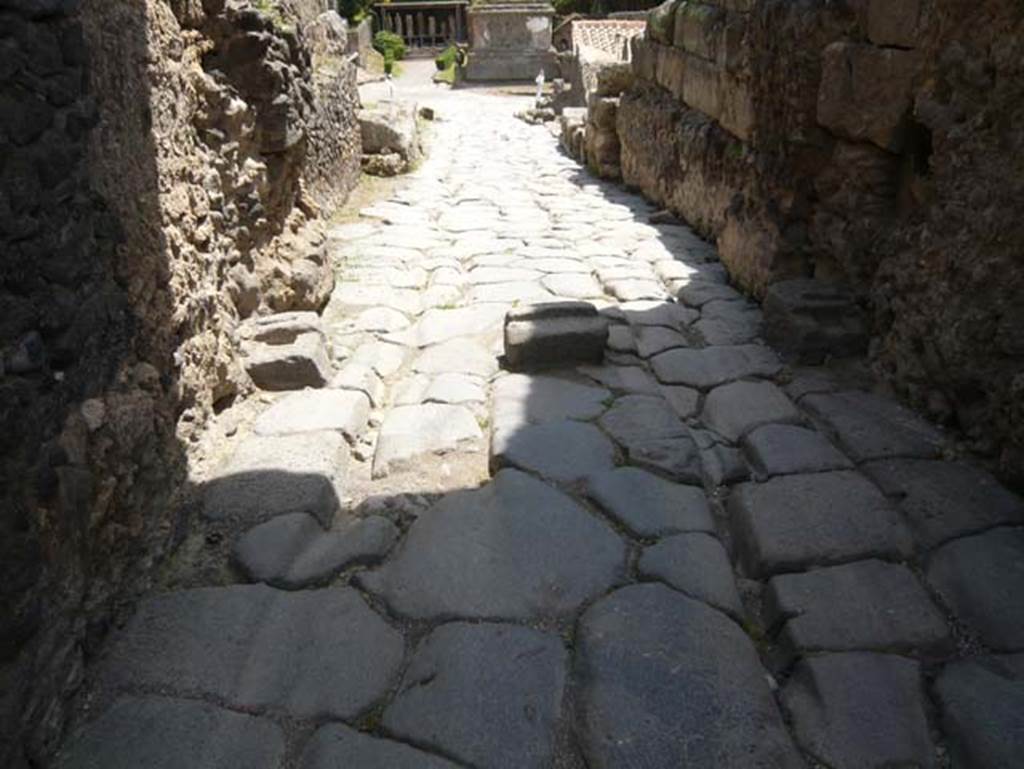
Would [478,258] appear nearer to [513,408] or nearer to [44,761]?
[513,408]

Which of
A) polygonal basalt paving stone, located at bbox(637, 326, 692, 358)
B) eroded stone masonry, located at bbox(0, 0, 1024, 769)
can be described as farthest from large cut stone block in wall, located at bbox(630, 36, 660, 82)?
polygonal basalt paving stone, located at bbox(637, 326, 692, 358)

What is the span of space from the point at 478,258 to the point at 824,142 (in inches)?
94.3

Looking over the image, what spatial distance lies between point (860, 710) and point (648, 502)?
3.02 ft

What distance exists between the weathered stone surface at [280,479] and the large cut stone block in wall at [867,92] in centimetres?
259

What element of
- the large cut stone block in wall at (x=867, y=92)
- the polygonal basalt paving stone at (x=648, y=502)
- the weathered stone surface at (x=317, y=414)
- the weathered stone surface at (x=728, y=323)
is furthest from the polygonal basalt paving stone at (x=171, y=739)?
the large cut stone block in wall at (x=867, y=92)

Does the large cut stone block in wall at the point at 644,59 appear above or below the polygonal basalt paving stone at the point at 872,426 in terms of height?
above

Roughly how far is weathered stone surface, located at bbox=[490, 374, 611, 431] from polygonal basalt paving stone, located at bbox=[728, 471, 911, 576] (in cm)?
77

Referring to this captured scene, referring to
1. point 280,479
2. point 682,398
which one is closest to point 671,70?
point 682,398

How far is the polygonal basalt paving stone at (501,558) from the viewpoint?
83.2 inches

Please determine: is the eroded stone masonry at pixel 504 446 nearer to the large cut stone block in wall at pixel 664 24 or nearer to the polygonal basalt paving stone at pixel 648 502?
the polygonal basalt paving stone at pixel 648 502

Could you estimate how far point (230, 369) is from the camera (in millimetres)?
3102

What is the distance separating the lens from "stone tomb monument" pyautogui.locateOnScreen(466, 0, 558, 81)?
66.8 ft

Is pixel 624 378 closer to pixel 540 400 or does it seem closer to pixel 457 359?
pixel 540 400

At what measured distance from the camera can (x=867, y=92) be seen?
3307 mm
